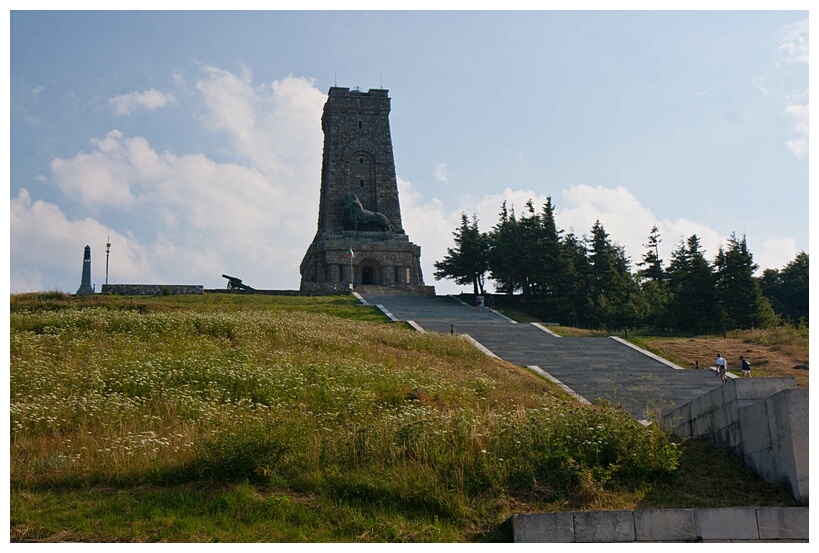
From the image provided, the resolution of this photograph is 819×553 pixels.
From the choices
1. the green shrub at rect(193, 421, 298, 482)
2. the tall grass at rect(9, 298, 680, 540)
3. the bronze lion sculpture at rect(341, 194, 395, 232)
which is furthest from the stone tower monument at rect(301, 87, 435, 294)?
the green shrub at rect(193, 421, 298, 482)

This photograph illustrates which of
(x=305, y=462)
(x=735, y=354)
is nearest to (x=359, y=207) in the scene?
(x=735, y=354)

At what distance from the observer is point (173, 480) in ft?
26.4

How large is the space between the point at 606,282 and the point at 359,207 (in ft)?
49.7

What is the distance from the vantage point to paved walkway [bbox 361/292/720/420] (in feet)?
51.7

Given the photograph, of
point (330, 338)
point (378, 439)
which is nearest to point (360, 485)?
point (378, 439)

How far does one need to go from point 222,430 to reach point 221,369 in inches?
164

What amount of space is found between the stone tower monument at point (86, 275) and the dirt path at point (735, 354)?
75.8 ft

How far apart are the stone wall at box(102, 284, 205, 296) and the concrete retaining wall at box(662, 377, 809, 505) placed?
86.7ft

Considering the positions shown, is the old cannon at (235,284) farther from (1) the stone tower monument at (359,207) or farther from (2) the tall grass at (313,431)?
(2) the tall grass at (313,431)

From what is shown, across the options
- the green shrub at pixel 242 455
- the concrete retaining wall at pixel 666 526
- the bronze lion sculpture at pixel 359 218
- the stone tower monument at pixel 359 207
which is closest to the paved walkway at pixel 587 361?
the concrete retaining wall at pixel 666 526

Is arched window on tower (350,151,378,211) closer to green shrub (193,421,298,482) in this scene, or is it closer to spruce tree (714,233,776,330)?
spruce tree (714,233,776,330)

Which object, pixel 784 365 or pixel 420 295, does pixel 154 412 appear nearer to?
pixel 784 365

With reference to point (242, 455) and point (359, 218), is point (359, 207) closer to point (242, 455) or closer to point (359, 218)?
point (359, 218)

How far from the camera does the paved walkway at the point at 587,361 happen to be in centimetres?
1576
